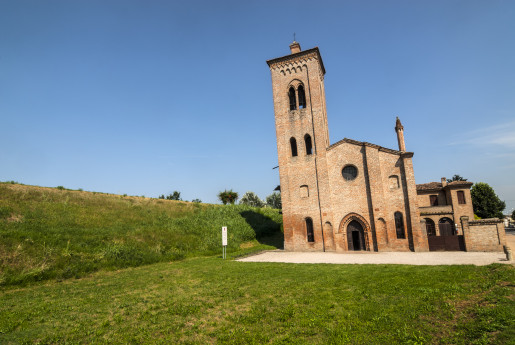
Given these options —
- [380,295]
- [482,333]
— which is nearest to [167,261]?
[380,295]

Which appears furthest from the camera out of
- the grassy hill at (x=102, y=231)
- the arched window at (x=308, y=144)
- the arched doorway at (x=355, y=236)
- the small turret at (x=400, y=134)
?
the arched window at (x=308, y=144)

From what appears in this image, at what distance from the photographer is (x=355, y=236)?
866 inches

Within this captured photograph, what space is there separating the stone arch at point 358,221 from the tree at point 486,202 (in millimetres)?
34468

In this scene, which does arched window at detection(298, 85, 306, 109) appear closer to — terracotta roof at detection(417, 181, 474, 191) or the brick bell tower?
the brick bell tower

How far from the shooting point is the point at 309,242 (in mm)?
22703

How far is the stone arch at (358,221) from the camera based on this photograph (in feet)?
69.5

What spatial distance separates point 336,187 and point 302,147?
4504 mm

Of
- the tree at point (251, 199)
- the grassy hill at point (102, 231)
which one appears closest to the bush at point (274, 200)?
the tree at point (251, 199)

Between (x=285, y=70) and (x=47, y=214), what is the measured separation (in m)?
23.3

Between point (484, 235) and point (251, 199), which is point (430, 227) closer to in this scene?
point (484, 235)

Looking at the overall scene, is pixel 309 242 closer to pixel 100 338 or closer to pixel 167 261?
pixel 167 261

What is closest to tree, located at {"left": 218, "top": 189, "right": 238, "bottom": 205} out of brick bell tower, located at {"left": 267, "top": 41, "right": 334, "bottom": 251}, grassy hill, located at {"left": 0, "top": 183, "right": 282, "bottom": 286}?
grassy hill, located at {"left": 0, "top": 183, "right": 282, "bottom": 286}

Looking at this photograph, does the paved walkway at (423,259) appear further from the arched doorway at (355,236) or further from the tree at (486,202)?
the tree at (486,202)

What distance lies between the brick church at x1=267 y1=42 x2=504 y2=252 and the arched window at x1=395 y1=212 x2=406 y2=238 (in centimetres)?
7
